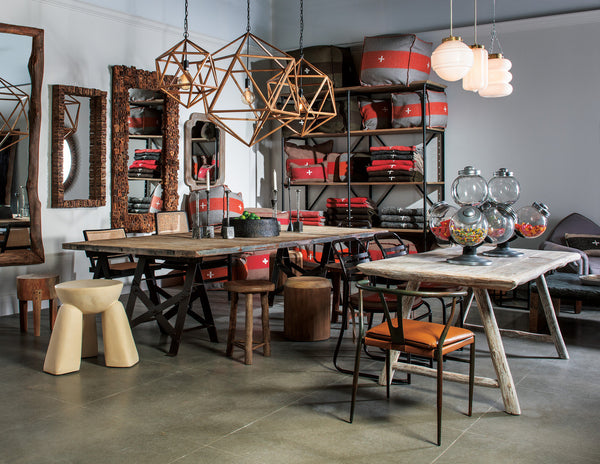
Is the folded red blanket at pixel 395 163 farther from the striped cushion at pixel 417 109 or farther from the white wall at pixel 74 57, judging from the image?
the white wall at pixel 74 57

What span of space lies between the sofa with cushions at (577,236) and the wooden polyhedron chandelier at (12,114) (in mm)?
4950

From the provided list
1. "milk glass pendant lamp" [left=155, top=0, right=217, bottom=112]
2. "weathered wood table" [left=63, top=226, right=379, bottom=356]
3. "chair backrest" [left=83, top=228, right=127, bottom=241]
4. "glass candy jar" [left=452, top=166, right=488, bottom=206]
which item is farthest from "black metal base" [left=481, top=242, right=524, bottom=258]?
"chair backrest" [left=83, top=228, right=127, bottom=241]

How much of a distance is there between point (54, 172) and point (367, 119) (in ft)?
11.7

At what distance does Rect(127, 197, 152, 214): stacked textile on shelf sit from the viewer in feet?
21.2

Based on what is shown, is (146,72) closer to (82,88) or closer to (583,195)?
(82,88)

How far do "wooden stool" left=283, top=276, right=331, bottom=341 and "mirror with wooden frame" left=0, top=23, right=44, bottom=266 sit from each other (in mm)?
2450

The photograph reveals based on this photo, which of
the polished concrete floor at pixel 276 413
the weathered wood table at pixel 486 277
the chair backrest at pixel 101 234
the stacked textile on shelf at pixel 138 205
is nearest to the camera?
the polished concrete floor at pixel 276 413

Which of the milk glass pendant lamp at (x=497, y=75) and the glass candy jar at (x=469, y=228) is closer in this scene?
the glass candy jar at (x=469, y=228)

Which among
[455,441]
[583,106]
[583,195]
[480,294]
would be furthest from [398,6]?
[455,441]

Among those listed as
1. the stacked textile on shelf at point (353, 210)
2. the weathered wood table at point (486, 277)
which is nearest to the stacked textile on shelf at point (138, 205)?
the stacked textile on shelf at point (353, 210)

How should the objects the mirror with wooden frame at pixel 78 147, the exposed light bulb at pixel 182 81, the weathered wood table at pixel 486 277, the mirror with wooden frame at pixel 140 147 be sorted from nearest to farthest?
the weathered wood table at pixel 486 277, the exposed light bulb at pixel 182 81, the mirror with wooden frame at pixel 78 147, the mirror with wooden frame at pixel 140 147

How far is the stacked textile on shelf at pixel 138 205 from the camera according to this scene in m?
6.46

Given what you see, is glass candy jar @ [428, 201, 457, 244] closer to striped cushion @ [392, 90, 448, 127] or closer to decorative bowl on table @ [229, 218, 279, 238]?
decorative bowl on table @ [229, 218, 279, 238]

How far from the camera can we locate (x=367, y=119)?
7301mm
